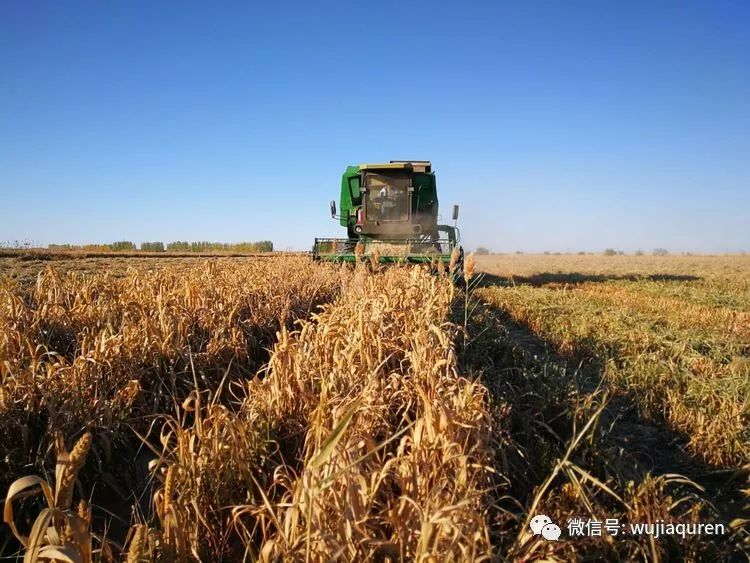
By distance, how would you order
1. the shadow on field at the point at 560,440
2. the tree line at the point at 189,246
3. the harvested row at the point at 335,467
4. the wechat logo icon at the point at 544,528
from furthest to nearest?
the tree line at the point at 189,246 < the shadow on field at the point at 560,440 < the wechat logo icon at the point at 544,528 < the harvested row at the point at 335,467

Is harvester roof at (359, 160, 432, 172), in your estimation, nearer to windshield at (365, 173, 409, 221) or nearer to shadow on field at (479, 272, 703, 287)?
windshield at (365, 173, 409, 221)

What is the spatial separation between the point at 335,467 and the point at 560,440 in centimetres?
111

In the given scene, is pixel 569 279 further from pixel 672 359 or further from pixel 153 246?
pixel 153 246

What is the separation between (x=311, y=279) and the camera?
6035mm

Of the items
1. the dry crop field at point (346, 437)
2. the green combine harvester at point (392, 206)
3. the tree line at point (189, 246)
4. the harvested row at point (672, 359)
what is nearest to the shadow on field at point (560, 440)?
the dry crop field at point (346, 437)

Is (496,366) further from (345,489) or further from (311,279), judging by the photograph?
(311,279)

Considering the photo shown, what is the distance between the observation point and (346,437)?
1.61m

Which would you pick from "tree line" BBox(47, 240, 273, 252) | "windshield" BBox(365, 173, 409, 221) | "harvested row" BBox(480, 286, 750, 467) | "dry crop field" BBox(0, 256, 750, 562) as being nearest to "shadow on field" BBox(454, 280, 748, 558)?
"dry crop field" BBox(0, 256, 750, 562)

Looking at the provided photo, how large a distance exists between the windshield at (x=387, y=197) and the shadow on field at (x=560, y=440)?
813 centimetres

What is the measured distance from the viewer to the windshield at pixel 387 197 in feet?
37.1

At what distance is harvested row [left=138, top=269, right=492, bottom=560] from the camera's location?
4.02 ft

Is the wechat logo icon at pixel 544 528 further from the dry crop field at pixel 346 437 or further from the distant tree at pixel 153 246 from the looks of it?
the distant tree at pixel 153 246

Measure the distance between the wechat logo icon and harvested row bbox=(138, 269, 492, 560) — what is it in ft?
0.60

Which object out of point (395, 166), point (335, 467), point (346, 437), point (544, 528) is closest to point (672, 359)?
point (544, 528)
